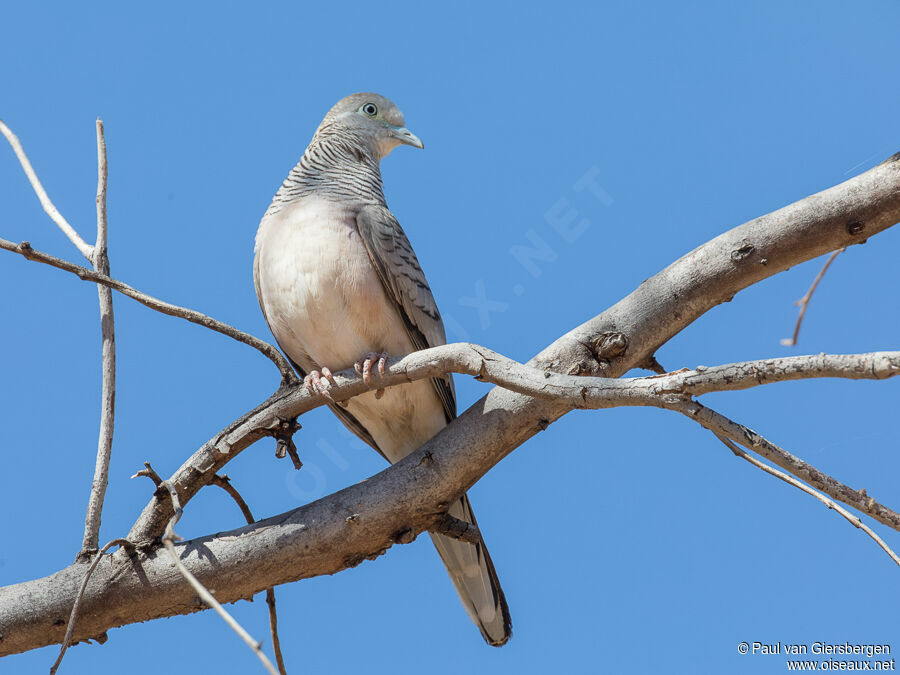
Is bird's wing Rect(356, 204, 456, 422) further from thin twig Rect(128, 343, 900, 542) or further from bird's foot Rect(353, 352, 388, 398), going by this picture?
thin twig Rect(128, 343, 900, 542)

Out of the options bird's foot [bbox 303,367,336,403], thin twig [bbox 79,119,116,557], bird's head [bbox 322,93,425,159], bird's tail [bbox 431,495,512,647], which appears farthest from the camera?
bird's head [bbox 322,93,425,159]

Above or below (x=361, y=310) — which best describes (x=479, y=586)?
below

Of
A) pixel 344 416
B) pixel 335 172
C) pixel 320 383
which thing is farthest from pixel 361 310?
pixel 335 172

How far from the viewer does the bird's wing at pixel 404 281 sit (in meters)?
4.60

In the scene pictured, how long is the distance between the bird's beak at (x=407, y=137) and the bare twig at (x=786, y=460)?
3662mm

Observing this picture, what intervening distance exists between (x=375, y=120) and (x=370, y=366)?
233 cm

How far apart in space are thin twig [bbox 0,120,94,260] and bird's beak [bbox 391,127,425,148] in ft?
8.09

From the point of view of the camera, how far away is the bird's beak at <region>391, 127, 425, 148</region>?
5848 millimetres

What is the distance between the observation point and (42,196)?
12.6 feet

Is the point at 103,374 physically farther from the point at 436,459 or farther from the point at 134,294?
the point at 436,459

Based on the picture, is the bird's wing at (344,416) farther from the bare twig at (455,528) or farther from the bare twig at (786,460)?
the bare twig at (786,460)

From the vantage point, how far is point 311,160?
17.6ft

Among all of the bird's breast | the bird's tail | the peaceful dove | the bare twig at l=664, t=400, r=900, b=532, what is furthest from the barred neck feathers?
the bare twig at l=664, t=400, r=900, b=532

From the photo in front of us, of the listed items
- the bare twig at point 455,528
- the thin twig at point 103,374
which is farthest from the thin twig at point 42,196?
the bare twig at point 455,528
